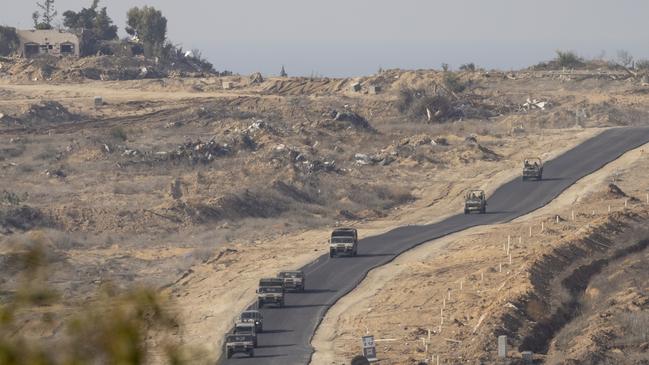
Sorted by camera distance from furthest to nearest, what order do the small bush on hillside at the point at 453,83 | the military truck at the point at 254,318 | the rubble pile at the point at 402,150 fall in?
the small bush on hillside at the point at 453,83, the rubble pile at the point at 402,150, the military truck at the point at 254,318

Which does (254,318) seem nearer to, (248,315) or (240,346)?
(248,315)

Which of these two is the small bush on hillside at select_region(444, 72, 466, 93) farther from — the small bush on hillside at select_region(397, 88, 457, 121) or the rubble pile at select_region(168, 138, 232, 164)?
the rubble pile at select_region(168, 138, 232, 164)

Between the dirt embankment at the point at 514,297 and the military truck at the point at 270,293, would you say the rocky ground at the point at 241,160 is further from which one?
the dirt embankment at the point at 514,297

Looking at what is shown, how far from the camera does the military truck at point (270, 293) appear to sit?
44.8 metres

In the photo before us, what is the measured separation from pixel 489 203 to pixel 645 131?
3054cm

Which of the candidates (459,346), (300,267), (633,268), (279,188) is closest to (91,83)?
(279,188)

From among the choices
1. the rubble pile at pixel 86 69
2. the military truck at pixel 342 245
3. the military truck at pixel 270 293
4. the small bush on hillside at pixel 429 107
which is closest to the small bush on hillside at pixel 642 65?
the small bush on hillside at pixel 429 107

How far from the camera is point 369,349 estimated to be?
115 feet

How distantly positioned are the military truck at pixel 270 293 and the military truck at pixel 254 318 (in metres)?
3.40

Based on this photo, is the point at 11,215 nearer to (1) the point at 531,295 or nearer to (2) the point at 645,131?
(1) the point at 531,295

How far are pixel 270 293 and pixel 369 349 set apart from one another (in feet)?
34.1

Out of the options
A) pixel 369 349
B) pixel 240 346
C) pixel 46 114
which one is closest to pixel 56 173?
pixel 46 114

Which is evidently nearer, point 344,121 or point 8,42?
point 344,121

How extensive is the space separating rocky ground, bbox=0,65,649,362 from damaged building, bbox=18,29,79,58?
44.2 feet
